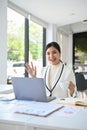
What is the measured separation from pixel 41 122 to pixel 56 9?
4173 millimetres

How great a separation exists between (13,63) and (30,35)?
3.51ft

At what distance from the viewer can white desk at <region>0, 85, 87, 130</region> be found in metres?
1.29

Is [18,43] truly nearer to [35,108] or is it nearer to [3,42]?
[3,42]

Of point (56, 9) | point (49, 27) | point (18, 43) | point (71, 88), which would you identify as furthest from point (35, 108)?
point (49, 27)

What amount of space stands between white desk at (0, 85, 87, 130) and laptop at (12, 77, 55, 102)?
438mm

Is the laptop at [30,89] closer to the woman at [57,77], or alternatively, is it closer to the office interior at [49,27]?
the woman at [57,77]

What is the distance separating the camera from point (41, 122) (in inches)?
53.3

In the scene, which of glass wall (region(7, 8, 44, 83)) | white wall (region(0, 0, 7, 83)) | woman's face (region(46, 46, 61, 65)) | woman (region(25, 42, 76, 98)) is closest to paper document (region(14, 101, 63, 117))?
woman (region(25, 42, 76, 98))

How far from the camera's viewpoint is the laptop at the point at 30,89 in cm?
192

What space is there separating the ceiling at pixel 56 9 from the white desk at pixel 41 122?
3.39 m

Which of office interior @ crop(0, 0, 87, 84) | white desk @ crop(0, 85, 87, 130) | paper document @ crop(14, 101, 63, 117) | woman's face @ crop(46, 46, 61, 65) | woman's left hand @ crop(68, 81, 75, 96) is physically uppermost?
office interior @ crop(0, 0, 87, 84)

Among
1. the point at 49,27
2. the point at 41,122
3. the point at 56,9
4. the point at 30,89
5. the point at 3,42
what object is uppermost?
the point at 56,9

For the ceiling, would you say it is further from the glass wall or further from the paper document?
the paper document

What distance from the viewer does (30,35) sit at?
5781 millimetres
